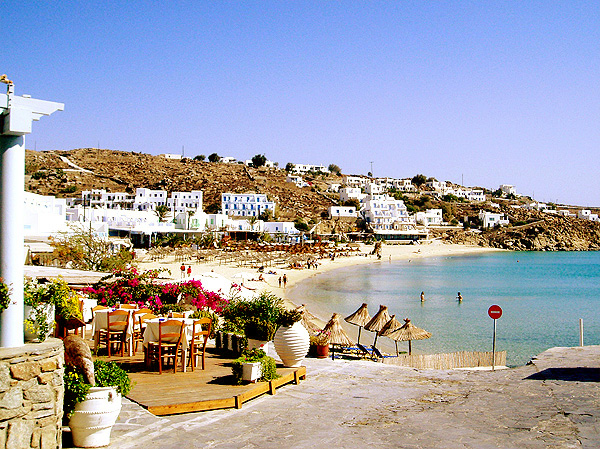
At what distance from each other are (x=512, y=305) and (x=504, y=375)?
29151 mm

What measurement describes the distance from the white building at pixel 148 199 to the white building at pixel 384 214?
41.1 metres

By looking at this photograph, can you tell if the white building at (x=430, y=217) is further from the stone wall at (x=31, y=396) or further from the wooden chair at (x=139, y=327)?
the stone wall at (x=31, y=396)

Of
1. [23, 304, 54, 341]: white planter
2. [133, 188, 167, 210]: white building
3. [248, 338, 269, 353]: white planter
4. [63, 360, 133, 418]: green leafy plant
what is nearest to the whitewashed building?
[133, 188, 167, 210]: white building

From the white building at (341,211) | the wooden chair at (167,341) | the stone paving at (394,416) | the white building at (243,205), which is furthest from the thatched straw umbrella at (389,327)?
the white building at (341,211)

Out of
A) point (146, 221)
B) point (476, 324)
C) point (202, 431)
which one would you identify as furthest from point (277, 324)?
point (146, 221)

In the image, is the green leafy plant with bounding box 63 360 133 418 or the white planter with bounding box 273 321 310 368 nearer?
the green leafy plant with bounding box 63 360 133 418

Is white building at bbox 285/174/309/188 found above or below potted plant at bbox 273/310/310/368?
above

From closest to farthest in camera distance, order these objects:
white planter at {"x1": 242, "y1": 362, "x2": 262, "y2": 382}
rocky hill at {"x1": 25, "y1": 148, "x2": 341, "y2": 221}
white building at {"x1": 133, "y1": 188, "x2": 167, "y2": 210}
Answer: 1. white planter at {"x1": 242, "y1": 362, "x2": 262, "y2": 382}
2. white building at {"x1": 133, "y1": 188, "x2": 167, "y2": 210}
3. rocky hill at {"x1": 25, "y1": 148, "x2": 341, "y2": 221}

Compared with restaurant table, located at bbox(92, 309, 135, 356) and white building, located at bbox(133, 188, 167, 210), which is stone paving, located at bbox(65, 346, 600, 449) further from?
white building, located at bbox(133, 188, 167, 210)

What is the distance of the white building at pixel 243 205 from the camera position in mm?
93125

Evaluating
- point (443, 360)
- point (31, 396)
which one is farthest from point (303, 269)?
point (31, 396)

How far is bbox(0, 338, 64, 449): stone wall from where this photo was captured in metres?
4.63

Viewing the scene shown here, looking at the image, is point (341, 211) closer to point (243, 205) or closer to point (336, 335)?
point (243, 205)

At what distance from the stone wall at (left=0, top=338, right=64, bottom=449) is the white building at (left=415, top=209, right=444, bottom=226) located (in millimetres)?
117091
